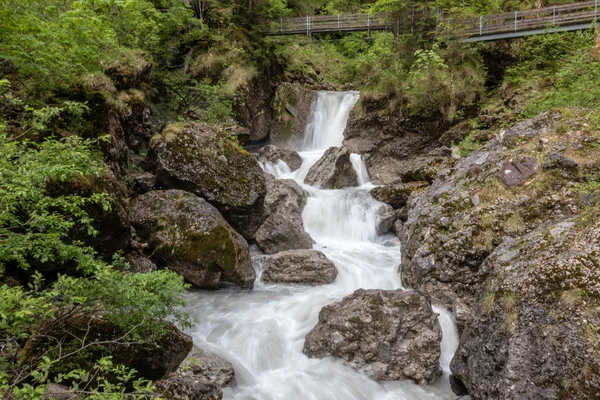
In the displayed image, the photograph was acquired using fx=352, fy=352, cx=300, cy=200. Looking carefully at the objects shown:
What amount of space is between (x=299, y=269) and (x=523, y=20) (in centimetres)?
1430

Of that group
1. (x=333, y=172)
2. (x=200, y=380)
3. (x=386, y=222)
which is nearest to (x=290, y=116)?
(x=333, y=172)

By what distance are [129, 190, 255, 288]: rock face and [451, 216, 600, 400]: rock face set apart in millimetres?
4891

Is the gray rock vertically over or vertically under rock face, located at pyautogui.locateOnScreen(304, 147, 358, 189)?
over

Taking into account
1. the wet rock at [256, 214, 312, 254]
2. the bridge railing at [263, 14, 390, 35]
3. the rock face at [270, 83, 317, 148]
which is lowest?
the wet rock at [256, 214, 312, 254]

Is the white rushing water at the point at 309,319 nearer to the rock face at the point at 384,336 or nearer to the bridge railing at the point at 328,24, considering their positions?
the rock face at the point at 384,336

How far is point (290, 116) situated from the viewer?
17484mm

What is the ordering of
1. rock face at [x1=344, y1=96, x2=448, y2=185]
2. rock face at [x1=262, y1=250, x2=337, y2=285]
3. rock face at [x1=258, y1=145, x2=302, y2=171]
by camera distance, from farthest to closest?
rock face at [x1=258, y1=145, x2=302, y2=171], rock face at [x1=344, y1=96, x2=448, y2=185], rock face at [x1=262, y1=250, x2=337, y2=285]

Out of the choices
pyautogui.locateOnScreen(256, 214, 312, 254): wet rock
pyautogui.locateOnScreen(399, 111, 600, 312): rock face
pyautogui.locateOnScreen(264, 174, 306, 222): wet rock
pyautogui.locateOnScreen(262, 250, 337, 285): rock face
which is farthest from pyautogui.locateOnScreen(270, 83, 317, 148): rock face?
pyautogui.locateOnScreen(399, 111, 600, 312): rock face

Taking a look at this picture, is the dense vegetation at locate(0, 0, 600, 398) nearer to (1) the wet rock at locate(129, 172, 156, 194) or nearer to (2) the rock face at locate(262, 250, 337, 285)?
(1) the wet rock at locate(129, 172, 156, 194)

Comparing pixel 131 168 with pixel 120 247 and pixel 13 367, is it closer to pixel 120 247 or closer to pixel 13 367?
pixel 120 247

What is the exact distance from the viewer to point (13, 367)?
3.04m

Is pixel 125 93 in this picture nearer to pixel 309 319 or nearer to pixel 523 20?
pixel 309 319

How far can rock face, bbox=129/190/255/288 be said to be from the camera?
25.4 ft

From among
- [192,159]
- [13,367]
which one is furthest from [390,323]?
[192,159]
